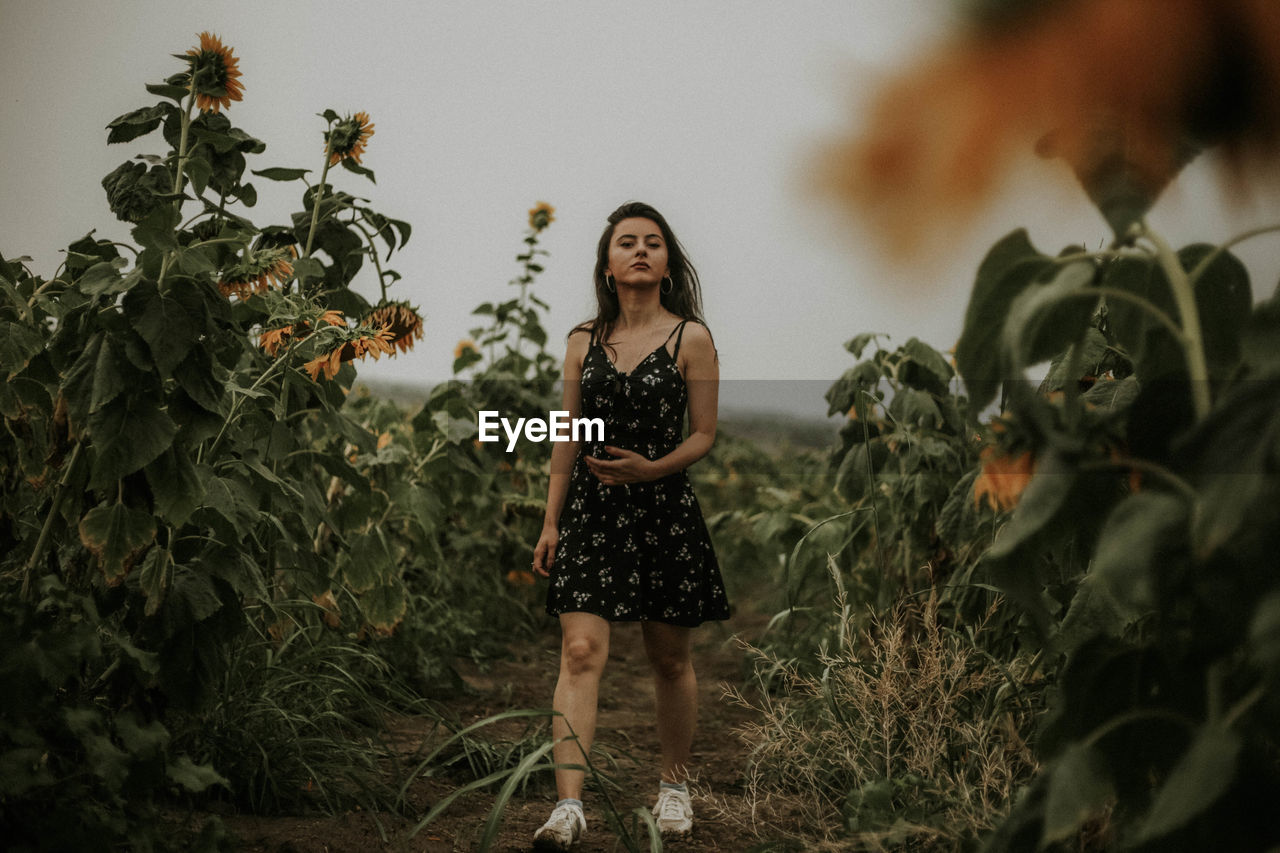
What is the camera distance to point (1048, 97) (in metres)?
0.62

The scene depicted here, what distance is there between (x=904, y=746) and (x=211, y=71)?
5.97 feet

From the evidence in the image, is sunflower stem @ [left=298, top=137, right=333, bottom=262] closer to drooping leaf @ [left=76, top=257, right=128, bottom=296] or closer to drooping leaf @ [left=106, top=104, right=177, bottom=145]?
drooping leaf @ [left=106, top=104, right=177, bottom=145]

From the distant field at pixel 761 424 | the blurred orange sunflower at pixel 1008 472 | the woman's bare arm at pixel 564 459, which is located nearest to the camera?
the blurred orange sunflower at pixel 1008 472

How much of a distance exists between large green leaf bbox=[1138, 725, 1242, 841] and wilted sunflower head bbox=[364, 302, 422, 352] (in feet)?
6.04

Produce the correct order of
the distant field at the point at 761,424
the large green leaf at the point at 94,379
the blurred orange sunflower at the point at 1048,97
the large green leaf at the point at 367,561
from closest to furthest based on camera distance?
the blurred orange sunflower at the point at 1048,97 → the large green leaf at the point at 94,379 → the large green leaf at the point at 367,561 → the distant field at the point at 761,424

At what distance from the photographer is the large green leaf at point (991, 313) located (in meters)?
0.93

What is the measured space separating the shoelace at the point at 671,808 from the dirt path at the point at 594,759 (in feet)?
0.16

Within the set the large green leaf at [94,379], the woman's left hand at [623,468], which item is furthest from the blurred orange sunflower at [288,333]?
the woman's left hand at [623,468]

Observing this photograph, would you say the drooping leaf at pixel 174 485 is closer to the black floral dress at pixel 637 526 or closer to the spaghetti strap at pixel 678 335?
the black floral dress at pixel 637 526

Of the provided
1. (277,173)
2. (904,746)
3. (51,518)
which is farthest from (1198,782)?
(277,173)

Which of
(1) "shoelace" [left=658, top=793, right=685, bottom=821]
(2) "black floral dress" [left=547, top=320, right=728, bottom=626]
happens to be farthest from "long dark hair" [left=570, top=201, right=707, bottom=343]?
(1) "shoelace" [left=658, top=793, right=685, bottom=821]

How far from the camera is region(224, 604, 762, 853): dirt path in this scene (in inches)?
76.2

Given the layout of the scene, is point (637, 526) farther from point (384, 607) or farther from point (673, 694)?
point (384, 607)

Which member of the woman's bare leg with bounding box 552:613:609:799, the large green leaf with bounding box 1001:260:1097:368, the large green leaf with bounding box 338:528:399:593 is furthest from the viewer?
the large green leaf with bounding box 338:528:399:593
